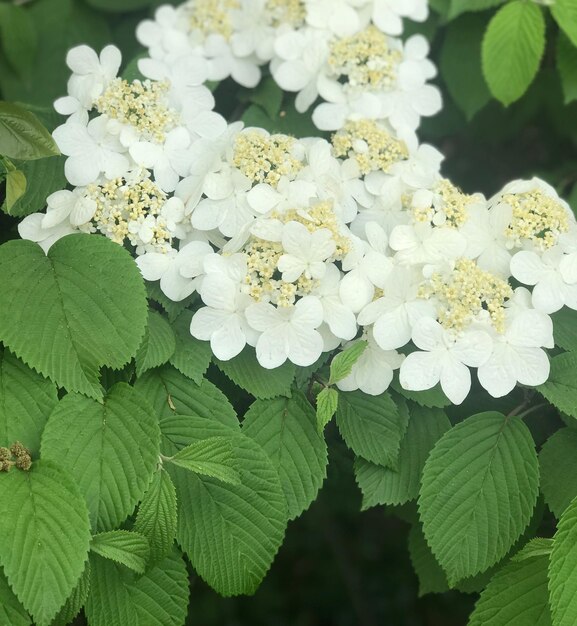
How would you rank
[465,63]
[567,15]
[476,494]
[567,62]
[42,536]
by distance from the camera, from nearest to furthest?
1. [42,536]
2. [476,494]
3. [567,15]
4. [567,62]
5. [465,63]

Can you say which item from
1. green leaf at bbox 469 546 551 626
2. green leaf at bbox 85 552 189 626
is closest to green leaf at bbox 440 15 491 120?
green leaf at bbox 469 546 551 626

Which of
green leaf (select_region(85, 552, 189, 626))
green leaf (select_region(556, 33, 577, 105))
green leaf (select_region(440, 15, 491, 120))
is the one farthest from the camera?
green leaf (select_region(440, 15, 491, 120))

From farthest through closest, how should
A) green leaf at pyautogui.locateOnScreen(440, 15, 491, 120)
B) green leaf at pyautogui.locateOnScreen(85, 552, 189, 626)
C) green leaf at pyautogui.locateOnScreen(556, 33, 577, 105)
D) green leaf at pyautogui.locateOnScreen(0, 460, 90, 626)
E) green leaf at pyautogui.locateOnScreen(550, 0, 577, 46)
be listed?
green leaf at pyautogui.locateOnScreen(440, 15, 491, 120)
green leaf at pyautogui.locateOnScreen(556, 33, 577, 105)
green leaf at pyautogui.locateOnScreen(550, 0, 577, 46)
green leaf at pyautogui.locateOnScreen(85, 552, 189, 626)
green leaf at pyautogui.locateOnScreen(0, 460, 90, 626)

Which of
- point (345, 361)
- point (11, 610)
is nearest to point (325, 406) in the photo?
point (345, 361)

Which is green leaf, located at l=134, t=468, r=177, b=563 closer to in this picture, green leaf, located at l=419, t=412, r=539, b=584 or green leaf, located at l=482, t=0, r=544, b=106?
green leaf, located at l=419, t=412, r=539, b=584

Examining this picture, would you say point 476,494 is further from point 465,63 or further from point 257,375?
point 465,63
